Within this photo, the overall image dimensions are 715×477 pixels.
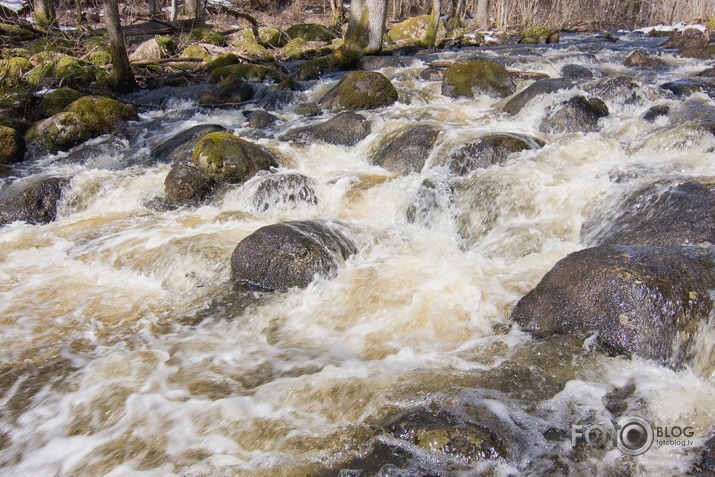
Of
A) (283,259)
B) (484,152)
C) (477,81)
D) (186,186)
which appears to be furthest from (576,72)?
(283,259)

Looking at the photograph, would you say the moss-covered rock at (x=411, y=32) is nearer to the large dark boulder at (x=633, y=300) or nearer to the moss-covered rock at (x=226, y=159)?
the moss-covered rock at (x=226, y=159)

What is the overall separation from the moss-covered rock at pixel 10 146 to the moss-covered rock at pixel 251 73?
4.81 metres

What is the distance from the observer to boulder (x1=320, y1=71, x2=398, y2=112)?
898 centimetres

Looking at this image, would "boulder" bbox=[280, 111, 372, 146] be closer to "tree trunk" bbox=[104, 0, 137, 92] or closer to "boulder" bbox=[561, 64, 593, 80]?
"tree trunk" bbox=[104, 0, 137, 92]

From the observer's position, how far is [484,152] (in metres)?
6.19

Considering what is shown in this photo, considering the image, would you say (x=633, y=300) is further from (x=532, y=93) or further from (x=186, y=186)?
(x=532, y=93)

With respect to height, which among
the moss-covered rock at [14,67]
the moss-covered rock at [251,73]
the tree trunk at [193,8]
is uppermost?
the tree trunk at [193,8]

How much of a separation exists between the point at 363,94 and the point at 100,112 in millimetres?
4782

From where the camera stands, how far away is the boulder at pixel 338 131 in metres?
7.75

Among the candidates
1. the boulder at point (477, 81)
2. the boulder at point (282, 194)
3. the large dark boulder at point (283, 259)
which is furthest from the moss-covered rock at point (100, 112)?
the boulder at point (477, 81)

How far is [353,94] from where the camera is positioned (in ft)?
29.9

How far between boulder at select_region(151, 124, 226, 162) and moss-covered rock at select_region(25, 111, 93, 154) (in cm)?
153

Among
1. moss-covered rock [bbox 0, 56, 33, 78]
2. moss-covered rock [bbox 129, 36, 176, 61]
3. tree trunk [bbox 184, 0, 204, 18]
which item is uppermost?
tree trunk [bbox 184, 0, 204, 18]

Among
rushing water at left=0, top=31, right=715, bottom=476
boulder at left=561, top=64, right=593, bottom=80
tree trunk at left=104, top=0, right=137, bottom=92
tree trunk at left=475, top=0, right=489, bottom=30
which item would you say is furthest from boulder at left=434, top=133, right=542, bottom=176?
tree trunk at left=475, top=0, right=489, bottom=30
